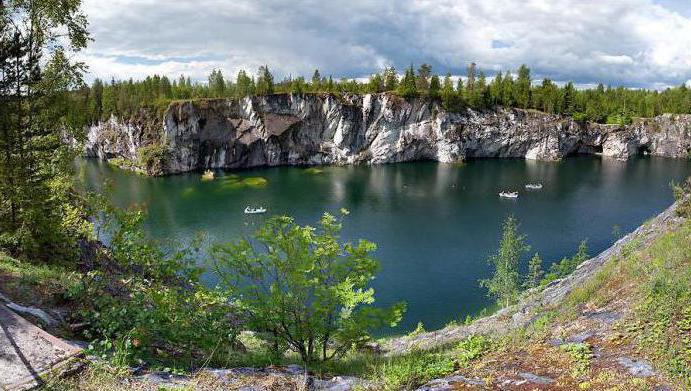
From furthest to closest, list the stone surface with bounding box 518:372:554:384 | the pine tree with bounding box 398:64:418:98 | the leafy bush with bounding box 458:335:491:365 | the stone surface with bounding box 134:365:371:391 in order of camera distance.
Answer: the pine tree with bounding box 398:64:418:98
the leafy bush with bounding box 458:335:491:365
the stone surface with bounding box 518:372:554:384
the stone surface with bounding box 134:365:371:391

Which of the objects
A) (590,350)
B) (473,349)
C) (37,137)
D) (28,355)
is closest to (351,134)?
(37,137)

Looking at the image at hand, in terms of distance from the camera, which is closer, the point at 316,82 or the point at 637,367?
the point at 637,367

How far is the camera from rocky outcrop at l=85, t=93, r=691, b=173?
375 feet

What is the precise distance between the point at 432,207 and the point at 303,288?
62.6m

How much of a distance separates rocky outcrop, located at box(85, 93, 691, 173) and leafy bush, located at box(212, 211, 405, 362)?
10510 centimetres

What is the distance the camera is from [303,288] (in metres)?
10.5

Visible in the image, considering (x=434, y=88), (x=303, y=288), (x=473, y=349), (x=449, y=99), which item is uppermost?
(x=434, y=88)

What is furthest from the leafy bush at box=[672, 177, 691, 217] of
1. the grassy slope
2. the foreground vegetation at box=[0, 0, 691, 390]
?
the grassy slope

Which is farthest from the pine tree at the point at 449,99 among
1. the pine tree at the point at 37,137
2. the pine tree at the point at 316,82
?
the pine tree at the point at 37,137

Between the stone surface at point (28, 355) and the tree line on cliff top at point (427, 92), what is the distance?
115m

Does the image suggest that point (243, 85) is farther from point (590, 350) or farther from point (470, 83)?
point (590, 350)

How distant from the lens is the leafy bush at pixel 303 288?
10383 mm

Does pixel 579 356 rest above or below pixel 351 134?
below

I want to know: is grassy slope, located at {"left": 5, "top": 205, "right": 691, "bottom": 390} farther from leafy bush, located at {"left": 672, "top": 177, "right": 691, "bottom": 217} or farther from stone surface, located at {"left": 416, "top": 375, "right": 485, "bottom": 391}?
leafy bush, located at {"left": 672, "top": 177, "right": 691, "bottom": 217}
